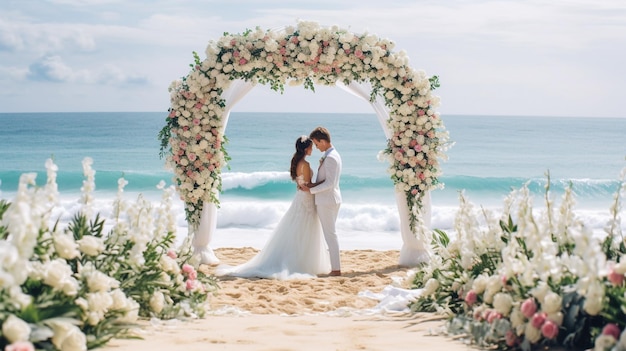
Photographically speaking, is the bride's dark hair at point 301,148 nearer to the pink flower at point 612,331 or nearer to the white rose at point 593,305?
the white rose at point 593,305

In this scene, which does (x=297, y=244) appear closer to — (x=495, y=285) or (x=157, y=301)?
(x=157, y=301)

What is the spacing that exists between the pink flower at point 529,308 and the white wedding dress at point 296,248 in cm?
503

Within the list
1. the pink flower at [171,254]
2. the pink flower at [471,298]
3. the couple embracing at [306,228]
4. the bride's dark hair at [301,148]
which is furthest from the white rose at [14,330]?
the bride's dark hair at [301,148]

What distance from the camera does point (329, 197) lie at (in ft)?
31.0

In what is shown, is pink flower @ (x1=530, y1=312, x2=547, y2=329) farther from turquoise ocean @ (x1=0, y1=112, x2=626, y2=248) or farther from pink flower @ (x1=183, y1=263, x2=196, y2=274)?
turquoise ocean @ (x1=0, y1=112, x2=626, y2=248)

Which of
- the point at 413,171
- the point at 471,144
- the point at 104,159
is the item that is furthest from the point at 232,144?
the point at 413,171

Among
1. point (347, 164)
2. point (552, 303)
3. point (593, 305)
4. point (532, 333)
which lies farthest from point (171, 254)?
point (347, 164)

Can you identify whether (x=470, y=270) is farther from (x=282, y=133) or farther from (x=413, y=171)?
(x=282, y=133)

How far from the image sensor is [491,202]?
24156 millimetres

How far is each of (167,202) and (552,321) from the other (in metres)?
2.99

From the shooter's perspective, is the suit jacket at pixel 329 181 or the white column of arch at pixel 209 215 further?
the white column of arch at pixel 209 215

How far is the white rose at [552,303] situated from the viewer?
14.7ft

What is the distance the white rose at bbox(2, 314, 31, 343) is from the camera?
12.8 feet

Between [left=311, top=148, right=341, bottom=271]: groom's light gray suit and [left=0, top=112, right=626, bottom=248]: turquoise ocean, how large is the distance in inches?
203
